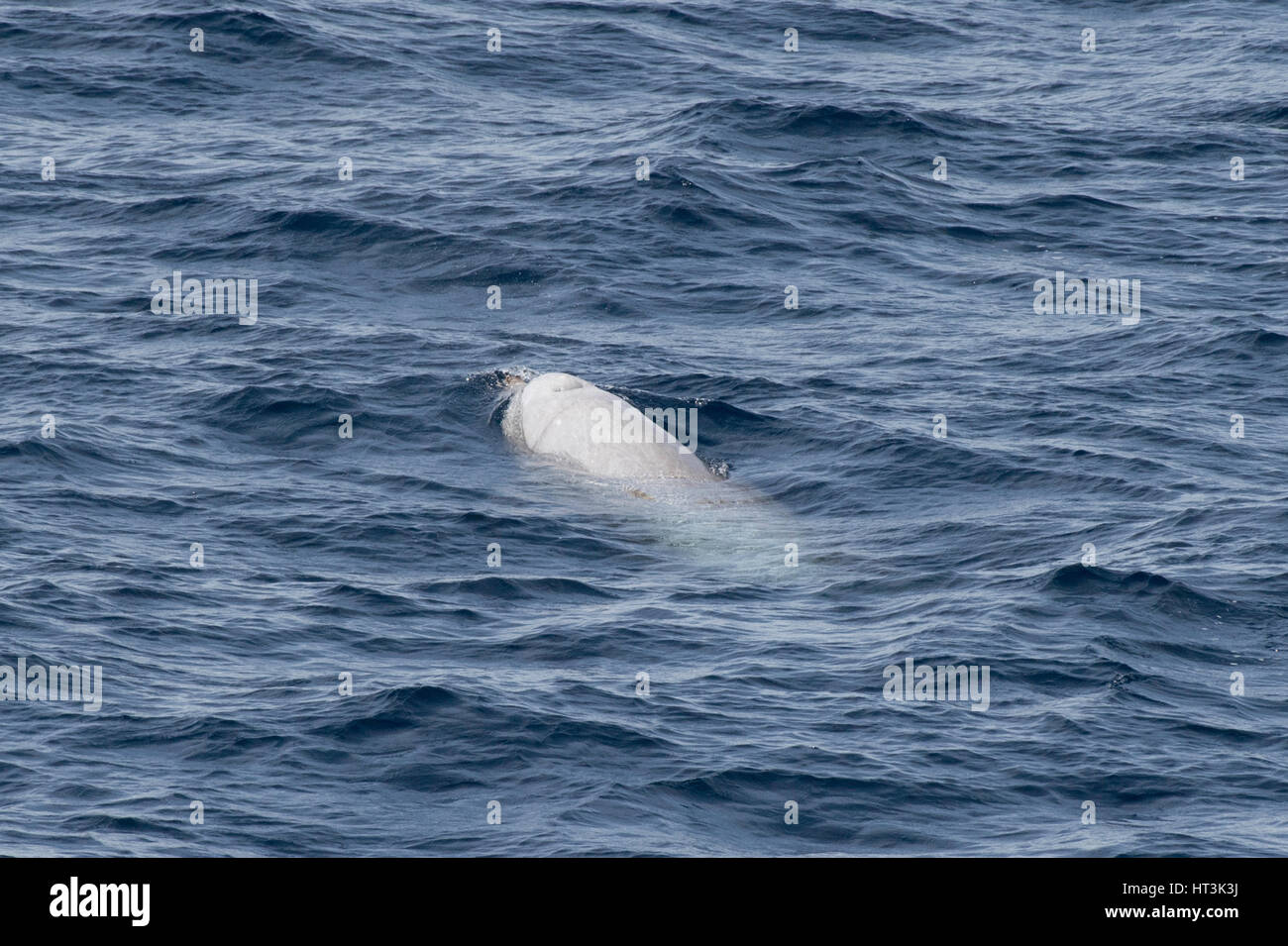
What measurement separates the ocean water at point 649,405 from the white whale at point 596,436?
21.5 inches

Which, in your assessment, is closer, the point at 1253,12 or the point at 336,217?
the point at 336,217

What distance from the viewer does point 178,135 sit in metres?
55.3

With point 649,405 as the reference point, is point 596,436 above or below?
below

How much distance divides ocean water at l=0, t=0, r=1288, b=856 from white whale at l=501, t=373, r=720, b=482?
55 cm

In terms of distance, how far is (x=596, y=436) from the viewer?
38.8 metres

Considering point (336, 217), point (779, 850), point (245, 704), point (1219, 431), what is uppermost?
point (336, 217)

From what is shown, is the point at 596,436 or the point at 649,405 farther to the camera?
the point at 649,405

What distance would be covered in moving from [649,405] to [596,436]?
2465mm

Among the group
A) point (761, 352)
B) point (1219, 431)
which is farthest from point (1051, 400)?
point (761, 352)

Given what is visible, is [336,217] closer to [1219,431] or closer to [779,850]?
[1219,431]

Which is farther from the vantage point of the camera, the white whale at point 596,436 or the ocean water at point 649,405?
the white whale at point 596,436

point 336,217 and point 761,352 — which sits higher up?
point 336,217

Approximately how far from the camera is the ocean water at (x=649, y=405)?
27328 mm

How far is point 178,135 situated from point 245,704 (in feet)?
98.9
